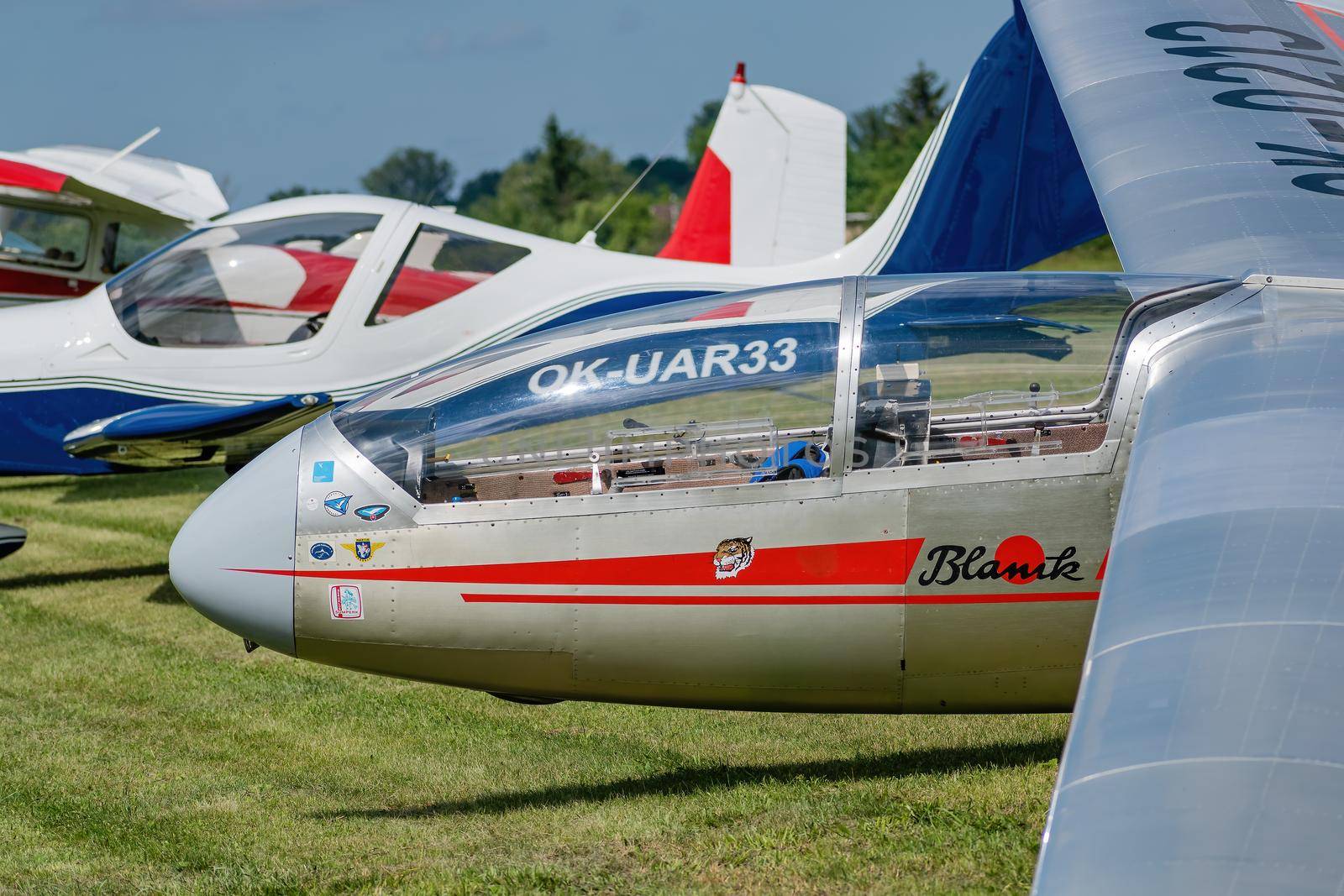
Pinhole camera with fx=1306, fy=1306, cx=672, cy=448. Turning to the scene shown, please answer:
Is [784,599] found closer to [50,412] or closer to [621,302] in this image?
[621,302]

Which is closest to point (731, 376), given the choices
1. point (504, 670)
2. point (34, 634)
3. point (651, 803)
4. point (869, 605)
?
point (869, 605)

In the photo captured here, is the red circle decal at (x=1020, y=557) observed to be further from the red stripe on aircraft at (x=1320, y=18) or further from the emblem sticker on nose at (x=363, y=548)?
the red stripe on aircraft at (x=1320, y=18)

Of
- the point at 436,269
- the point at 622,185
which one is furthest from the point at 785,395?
the point at 622,185

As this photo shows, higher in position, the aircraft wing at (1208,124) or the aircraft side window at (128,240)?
the aircraft wing at (1208,124)

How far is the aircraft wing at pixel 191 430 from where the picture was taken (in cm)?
835

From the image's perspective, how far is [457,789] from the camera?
5473mm

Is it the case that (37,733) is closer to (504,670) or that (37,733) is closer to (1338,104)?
(504,670)

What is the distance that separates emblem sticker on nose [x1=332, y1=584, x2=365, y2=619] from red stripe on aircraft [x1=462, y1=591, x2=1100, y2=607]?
17.8 inches

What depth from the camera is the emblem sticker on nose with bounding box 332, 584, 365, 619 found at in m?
4.78

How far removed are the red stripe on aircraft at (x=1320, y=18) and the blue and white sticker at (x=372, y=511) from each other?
19.9 ft

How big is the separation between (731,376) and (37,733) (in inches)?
158

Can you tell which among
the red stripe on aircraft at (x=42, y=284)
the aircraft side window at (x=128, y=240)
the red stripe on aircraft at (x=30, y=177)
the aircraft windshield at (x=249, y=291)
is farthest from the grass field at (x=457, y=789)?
the aircraft side window at (x=128, y=240)

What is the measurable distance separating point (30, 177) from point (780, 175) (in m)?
7.86

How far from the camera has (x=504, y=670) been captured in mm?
4820
